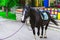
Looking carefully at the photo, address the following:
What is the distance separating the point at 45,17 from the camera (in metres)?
11.9

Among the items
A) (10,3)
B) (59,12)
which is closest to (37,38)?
(59,12)

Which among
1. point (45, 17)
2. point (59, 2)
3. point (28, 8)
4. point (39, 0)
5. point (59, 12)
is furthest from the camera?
point (39, 0)

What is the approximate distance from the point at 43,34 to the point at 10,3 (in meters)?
13.5

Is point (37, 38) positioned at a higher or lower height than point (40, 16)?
lower

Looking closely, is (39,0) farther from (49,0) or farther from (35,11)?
(35,11)

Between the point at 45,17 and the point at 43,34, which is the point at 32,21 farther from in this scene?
the point at 43,34

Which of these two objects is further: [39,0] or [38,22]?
[39,0]

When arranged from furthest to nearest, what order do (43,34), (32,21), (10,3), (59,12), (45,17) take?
1. (10,3)
2. (59,12)
3. (43,34)
4. (45,17)
5. (32,21)

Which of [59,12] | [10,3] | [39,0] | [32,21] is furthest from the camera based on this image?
[39,0]

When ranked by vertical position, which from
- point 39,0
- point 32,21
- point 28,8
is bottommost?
point 39,0

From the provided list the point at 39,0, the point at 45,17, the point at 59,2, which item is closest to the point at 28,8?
the point at 45,17

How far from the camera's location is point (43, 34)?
12.9m

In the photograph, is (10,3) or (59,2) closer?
(10,3)

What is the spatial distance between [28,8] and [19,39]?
276cm
